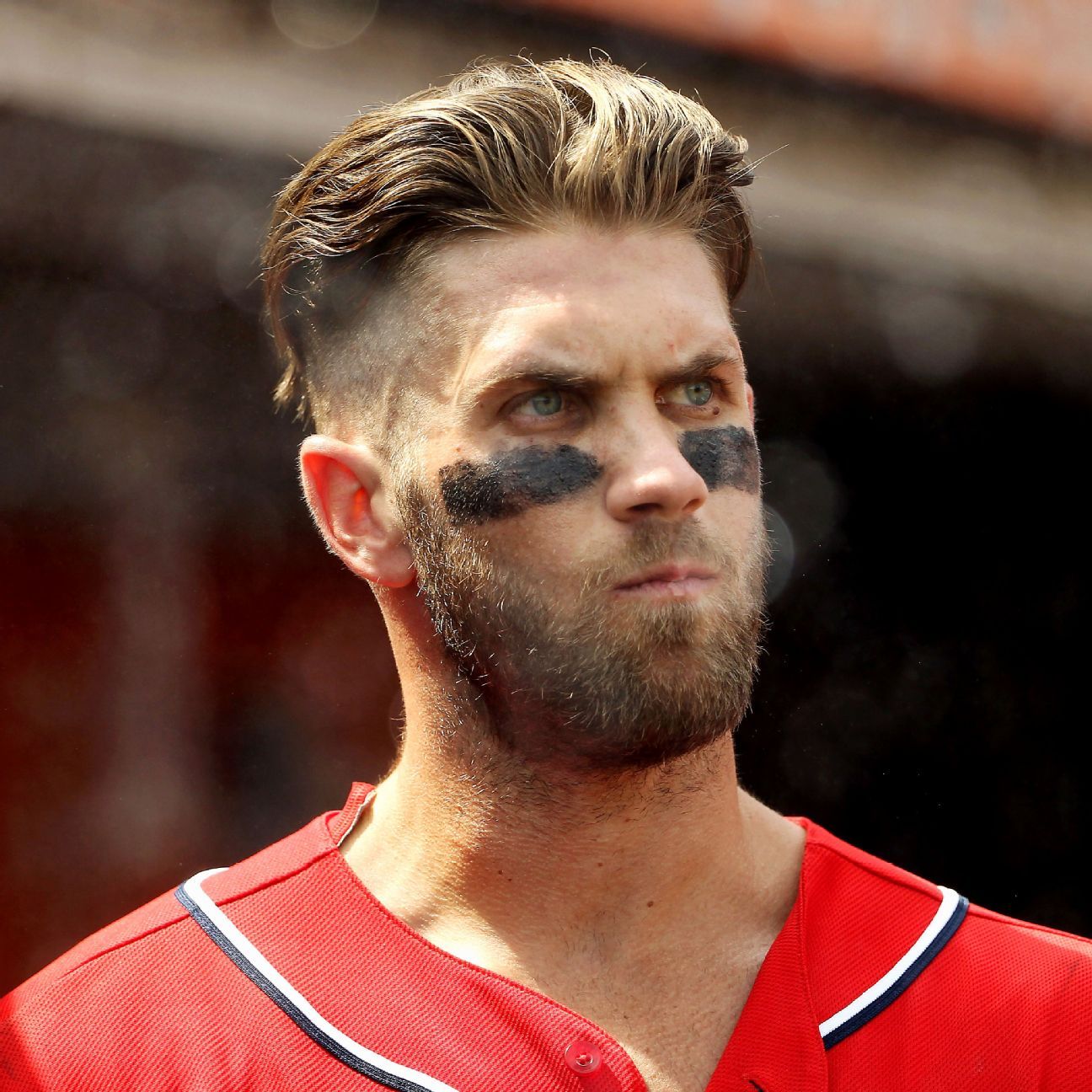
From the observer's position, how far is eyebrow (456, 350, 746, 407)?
5.07 feet

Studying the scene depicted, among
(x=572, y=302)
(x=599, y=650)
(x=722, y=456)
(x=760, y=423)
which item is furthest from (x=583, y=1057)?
(x=760, y=423)

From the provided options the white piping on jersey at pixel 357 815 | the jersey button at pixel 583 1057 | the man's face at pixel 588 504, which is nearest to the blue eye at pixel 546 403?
the man's face at pixel 588 504

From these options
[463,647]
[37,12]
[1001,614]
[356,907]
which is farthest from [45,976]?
[1001,614]

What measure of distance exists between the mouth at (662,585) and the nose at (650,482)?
0.06 m

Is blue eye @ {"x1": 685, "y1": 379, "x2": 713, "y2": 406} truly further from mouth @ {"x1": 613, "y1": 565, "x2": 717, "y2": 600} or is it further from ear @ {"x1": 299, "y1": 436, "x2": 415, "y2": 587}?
ear @ {"x1": 299, "y1": 436, "x2": 415, "y2": 587}

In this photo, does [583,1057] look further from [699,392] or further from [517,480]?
[699,392]

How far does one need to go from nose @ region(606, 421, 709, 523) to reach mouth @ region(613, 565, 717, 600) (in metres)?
0.06

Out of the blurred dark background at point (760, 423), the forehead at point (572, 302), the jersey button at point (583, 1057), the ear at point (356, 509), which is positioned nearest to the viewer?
the jersey button at point (583, 1057)

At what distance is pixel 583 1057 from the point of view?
1.46 m

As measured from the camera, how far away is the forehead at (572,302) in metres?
1.55

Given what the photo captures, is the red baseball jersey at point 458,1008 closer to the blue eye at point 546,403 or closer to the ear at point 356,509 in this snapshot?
the ear at point 356,509

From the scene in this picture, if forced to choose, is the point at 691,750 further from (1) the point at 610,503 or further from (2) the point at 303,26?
(2) the point at 303,26

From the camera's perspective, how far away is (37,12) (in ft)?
6.34

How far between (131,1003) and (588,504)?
0.82m
